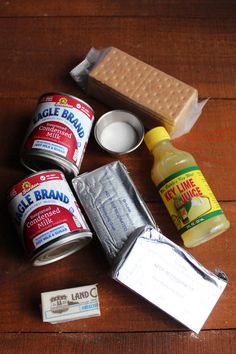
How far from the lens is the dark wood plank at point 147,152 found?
817 millimetres

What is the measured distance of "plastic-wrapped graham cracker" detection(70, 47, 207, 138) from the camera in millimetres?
817

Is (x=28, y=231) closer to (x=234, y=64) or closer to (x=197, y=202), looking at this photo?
(x=197, y=202)

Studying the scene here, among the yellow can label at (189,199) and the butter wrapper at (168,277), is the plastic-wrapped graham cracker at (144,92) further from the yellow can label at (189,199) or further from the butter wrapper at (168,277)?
the butter wrapper at (168,277)

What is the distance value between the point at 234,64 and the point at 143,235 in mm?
440

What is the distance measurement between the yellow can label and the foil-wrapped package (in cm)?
5

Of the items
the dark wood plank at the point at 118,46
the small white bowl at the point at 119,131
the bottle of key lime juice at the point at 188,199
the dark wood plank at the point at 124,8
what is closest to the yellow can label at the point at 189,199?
the bottle of key lime juice at the point at 188,199

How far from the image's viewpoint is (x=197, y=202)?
2.41 ft

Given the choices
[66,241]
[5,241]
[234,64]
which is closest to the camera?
[66,241]

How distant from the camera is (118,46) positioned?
94 centimetres

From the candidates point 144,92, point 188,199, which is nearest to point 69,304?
point 188,199

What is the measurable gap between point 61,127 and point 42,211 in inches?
6.0

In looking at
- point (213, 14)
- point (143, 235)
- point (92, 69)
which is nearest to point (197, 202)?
point (143, 235)

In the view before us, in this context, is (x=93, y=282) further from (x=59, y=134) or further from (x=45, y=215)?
(x=59, y=134)

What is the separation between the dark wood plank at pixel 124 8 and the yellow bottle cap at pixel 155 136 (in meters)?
0.32
